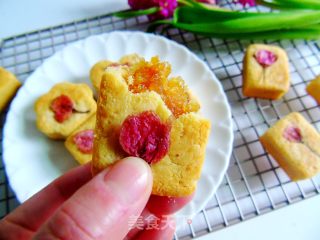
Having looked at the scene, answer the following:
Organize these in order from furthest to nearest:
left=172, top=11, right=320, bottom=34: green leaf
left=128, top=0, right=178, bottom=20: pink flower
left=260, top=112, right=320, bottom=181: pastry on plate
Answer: left=128, top=0, right=178, bottom=20: pink flower < left=172, top=11, right=320, bottom=34: green leaf < left=260, top=112, right=320, bottom=181: pastry on plate

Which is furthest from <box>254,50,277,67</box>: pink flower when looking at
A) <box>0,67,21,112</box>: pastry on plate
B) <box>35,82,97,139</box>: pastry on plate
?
<box>0,67,21,112</box>: pastry on plate

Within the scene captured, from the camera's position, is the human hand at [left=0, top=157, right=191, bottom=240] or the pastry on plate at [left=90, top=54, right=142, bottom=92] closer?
the human hand at [left=0, top=157, right=191, bottom=240]

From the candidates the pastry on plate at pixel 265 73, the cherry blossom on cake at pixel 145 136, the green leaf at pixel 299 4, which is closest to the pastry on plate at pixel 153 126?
the cherry blossom on cake at pixel 145 136

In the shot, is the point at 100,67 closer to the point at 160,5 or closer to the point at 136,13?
the point at 136,13

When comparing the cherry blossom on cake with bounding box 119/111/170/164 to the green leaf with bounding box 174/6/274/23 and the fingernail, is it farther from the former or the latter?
the green leaf with bounding box 174/6/274/23

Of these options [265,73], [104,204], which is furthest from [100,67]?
[104,204]

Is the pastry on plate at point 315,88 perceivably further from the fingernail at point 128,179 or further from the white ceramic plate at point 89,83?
the fingernail at point 128,179

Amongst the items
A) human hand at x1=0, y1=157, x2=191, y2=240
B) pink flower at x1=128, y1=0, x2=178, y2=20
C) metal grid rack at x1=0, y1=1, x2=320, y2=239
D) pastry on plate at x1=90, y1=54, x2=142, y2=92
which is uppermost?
human hand at x1=0, y1=157, x2=191, y2=240
